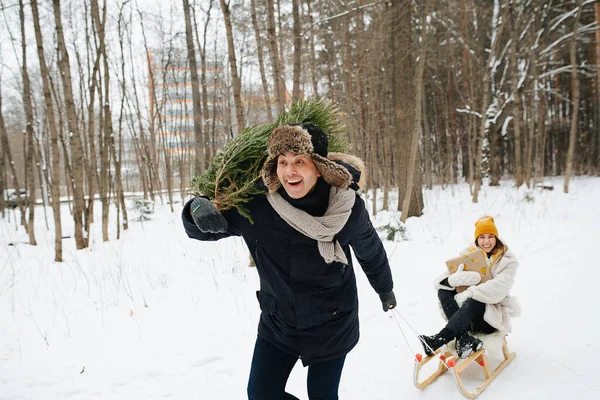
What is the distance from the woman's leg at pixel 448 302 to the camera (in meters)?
3.43

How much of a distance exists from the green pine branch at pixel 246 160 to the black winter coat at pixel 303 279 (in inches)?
3.4

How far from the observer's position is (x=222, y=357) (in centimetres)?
382

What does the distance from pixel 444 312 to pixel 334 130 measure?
208 centimetres

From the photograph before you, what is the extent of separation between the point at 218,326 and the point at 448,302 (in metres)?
2.57

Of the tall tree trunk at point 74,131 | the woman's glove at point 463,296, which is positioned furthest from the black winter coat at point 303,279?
the tall tree trunk at point 74,131

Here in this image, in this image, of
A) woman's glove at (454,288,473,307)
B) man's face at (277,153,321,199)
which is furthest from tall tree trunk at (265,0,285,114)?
man's face at (277,153,321,199)

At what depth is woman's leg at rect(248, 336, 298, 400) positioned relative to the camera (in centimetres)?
195

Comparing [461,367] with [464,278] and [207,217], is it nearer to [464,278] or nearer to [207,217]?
[464,278]

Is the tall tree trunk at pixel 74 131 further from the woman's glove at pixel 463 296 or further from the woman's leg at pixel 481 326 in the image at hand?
the woman's leg at pixel 481 326

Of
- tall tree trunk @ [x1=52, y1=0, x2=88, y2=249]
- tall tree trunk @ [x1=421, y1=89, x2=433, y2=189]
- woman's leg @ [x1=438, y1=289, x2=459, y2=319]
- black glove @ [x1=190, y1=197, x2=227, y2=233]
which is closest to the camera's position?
black glove @ [x1=190, y1=197, x2=227, y2=233]

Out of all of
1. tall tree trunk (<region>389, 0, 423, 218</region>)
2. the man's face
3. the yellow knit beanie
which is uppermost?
tall tree trunk (<region>389, 0, 423, 218</region>)

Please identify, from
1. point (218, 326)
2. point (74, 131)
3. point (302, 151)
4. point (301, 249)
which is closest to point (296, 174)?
point (302, 151)

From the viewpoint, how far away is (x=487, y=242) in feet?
11.5

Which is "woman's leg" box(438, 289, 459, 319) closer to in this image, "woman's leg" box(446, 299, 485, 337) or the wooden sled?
"woman's leg" box(446, 299, 485, 337)
